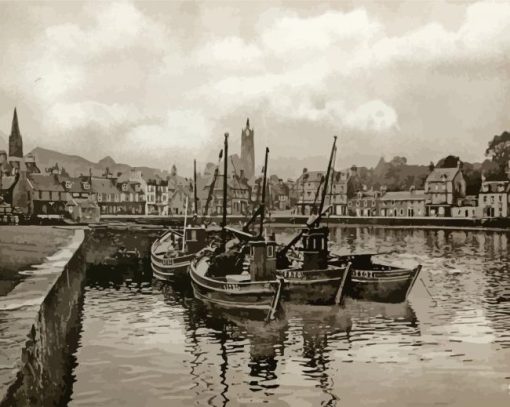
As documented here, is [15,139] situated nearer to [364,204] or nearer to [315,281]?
[315,281]

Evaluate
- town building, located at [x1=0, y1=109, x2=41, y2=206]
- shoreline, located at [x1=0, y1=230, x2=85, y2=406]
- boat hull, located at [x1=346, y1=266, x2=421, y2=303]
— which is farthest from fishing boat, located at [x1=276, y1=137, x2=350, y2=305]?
town building, located at [x1=0, y1=109, x2=41, y2=206]

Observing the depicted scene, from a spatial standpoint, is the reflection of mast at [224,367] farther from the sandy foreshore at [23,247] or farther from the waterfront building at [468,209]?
the waterfront building at [468,209]

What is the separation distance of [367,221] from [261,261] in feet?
42.9

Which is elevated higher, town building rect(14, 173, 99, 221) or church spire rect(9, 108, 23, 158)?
church spire rect(9, 108, 23, 158)

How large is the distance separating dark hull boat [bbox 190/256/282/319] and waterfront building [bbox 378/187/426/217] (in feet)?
31.8

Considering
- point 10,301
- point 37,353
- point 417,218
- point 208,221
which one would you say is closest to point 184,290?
point 208,221

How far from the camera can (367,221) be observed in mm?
24109

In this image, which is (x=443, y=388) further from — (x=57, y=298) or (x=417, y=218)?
(x=417, y=218)

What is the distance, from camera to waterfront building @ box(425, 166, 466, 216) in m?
15.3

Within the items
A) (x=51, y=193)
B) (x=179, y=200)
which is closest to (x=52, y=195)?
(x=51, y=193)

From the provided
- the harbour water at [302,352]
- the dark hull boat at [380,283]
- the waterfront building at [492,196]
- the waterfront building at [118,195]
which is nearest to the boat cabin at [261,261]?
the harbour water at [302,352]

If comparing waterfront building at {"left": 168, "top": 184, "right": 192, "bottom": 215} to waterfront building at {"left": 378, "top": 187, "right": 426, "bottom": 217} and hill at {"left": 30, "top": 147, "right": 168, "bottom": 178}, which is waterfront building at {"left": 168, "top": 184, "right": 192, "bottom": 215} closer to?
hill at {"left": 30, "top": 147, "right": 168, "bottom": 178}

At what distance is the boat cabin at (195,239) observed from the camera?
1750 cm

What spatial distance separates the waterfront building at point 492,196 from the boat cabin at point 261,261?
21.0 ft
